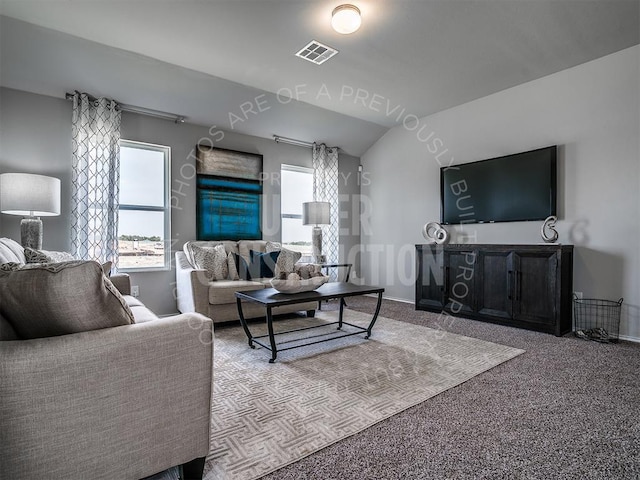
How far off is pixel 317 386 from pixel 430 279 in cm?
266

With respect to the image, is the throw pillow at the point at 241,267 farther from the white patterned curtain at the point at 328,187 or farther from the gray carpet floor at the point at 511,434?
the gray carpet floor at the point at 511,434

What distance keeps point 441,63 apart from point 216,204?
3033 millimetres

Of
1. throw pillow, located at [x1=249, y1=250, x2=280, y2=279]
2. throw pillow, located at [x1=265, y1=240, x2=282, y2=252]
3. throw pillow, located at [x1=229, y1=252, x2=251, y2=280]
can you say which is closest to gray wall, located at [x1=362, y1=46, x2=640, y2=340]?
throw pillow, located at [x1=265, y1=240, x2=282, y2=252]

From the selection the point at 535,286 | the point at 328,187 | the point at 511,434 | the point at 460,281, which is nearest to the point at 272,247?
the point at 328,187

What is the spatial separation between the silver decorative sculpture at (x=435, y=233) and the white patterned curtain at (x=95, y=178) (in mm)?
3788

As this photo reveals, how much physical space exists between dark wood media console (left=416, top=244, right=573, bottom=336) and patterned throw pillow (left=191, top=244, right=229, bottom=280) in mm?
2440

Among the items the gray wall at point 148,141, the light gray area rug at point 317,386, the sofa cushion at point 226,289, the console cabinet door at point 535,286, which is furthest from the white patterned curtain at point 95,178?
the console cabinet door at point 535,286

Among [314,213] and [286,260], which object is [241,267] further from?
[314,213]

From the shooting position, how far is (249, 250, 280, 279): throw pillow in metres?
3.94

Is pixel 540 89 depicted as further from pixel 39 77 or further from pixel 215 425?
pixel 39 77

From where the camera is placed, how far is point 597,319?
3.22 metres

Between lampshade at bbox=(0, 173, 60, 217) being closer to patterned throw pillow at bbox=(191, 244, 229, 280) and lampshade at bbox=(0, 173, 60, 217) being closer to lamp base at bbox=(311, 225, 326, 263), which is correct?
patterned throw pillow at bbox=(191, 244, 229, 280)

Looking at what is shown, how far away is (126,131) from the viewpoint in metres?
3.76

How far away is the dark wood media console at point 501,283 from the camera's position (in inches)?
127
